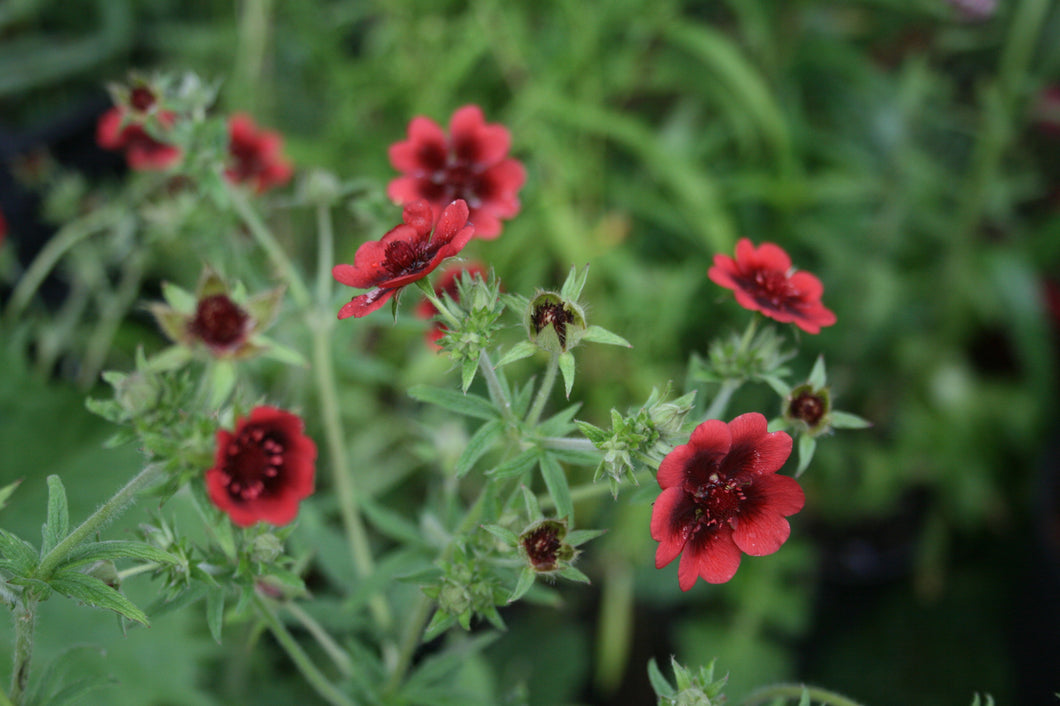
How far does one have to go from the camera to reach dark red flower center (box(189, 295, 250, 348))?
607 millimetres

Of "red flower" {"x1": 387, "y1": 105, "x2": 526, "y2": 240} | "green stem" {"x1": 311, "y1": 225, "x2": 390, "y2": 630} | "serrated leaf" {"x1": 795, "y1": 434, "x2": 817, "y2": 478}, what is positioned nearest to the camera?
"serrated leaf" {"x1": 795, "y1": 434, "x2": 817, "y2": 478}

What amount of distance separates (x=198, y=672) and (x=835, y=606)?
3.91ft

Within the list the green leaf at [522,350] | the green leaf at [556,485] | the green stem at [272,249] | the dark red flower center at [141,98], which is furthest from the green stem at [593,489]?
the dark red flower center at [141,98]

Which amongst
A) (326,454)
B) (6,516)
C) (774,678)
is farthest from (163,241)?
(774,678)

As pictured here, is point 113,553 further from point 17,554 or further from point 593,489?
point 593,489

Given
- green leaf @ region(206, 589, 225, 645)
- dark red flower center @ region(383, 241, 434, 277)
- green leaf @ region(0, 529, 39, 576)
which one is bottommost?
green leaf @ region(0, 529, 39, 576)

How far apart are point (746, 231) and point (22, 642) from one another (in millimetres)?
1424

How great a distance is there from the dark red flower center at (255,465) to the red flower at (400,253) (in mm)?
100

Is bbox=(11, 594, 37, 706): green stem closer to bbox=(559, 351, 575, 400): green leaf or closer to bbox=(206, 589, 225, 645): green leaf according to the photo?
bbox=(206, 589, 225, 645): green leaf

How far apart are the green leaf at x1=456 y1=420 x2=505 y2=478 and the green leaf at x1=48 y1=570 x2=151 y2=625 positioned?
236 mm

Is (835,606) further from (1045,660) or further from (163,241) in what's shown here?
(163,241)

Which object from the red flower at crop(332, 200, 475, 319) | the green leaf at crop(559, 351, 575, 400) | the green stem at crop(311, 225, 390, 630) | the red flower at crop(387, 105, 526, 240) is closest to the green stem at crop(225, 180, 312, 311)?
the green stem at crop(311, 225, 390, 630)

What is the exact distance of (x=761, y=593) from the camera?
148 cm

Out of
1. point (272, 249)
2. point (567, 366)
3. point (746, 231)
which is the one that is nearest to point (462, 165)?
point (272, 249)
